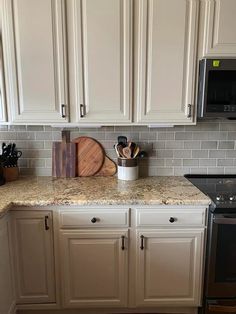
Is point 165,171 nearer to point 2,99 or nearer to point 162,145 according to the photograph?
point 162,145

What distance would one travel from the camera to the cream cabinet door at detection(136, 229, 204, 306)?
168 centimetres

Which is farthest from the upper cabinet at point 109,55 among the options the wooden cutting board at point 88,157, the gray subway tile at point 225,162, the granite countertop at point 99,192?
the gray subway tile at point 225,162

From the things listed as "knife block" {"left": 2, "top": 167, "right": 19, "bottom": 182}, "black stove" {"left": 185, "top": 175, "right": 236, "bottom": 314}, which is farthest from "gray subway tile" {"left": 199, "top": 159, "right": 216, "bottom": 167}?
"knife block" {"left": 2, "top": 167, "right": 19, "bottom": 182}

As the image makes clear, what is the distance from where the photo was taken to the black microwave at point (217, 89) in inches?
66.7

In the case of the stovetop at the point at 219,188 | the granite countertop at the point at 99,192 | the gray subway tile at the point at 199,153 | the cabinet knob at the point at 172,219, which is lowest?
the cabinet knob at the point at 172,219

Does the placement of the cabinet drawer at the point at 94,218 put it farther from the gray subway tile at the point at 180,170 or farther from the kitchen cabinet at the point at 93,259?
the gray subway tile at the point at 180,170

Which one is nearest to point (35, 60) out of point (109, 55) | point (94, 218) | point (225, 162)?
point (109, 55)

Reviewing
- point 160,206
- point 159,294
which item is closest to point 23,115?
point 160,206

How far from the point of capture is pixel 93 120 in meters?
1.81

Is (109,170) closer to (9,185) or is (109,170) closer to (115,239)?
(115,239)

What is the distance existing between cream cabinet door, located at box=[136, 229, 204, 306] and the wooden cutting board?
0.72 metres

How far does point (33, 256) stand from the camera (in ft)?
5.57

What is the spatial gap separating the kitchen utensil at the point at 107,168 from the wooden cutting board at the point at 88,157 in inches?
1.7

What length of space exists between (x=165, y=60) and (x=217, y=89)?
0.41m
